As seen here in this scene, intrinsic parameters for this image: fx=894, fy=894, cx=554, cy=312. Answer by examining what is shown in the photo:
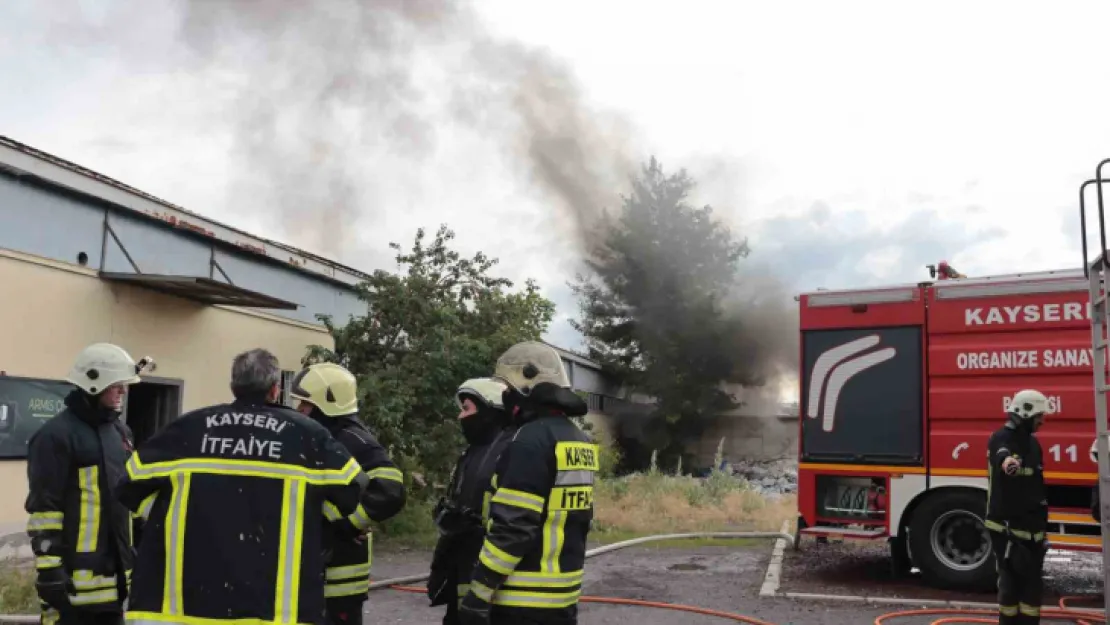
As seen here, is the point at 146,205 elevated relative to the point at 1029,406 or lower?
elevated

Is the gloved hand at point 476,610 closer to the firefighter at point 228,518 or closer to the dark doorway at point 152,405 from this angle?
the firefighter at point 228,518

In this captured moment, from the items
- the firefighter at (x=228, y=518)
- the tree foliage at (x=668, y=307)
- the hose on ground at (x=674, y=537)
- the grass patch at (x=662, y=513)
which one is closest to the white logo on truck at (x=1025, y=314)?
the hose on ground at (x=674, y=537)

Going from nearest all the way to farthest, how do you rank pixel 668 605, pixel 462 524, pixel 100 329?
pixel 462 524 < pixel 668 605 < pixel 100 329

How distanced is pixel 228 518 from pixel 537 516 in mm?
1077

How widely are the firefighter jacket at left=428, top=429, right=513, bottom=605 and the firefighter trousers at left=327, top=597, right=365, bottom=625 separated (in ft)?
1.13

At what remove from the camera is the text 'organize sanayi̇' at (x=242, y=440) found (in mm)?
2830

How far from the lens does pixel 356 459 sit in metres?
3.76

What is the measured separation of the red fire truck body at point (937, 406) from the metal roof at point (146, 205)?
756 centimetres

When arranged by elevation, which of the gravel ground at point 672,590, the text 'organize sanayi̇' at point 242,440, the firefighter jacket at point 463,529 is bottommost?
the gravel ground at point 672,590

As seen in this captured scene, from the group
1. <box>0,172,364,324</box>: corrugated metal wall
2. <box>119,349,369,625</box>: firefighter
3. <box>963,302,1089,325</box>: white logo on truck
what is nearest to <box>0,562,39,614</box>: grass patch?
<box>0,172,364,324</box>: corrugated metal wall

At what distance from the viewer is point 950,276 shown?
927 cm

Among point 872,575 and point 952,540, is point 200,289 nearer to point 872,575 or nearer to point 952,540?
point 872,575

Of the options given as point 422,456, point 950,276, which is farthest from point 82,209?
point 950,276

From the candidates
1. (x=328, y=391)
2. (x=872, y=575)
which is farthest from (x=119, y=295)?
(x=872, y=575)
